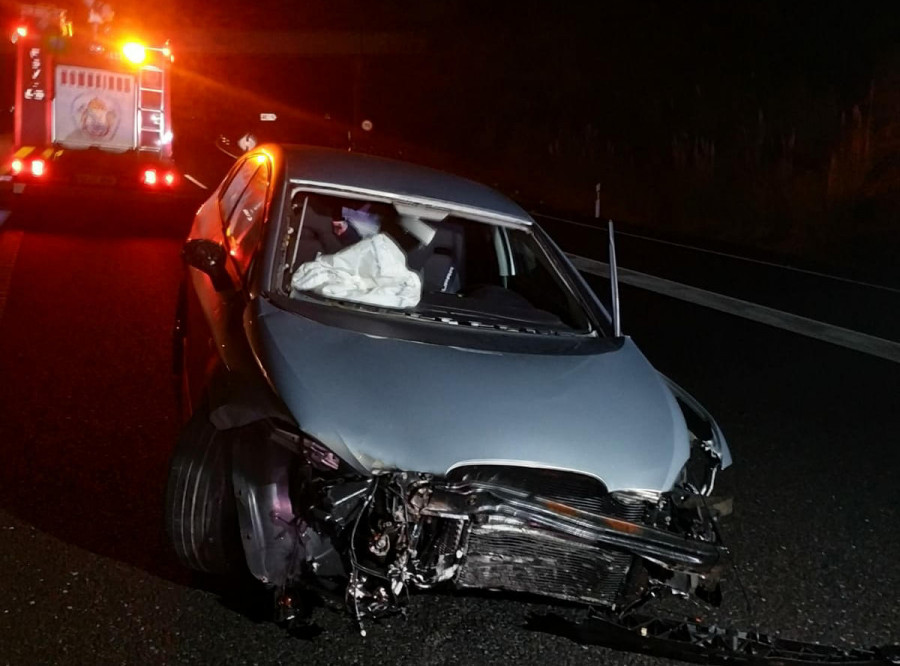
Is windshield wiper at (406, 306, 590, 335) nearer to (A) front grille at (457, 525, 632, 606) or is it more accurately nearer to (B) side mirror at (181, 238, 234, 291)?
(B) side mirror at (181, 238, 234, 291)

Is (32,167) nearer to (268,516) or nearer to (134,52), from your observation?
(134,52)

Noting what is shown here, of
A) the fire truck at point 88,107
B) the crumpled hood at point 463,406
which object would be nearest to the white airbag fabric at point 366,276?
the crumpled hood at point 463,406

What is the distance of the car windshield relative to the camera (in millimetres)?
5113

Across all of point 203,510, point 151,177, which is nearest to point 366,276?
point 203,510

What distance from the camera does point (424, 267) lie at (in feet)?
19.1

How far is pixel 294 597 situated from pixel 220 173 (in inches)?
728

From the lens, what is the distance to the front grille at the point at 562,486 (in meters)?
3.99

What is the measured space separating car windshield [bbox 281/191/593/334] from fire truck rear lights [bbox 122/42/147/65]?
9082 mm

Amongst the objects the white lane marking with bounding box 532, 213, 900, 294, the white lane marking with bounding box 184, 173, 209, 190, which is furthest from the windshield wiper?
the white lane marking with bounding box 184, 173, 209, 190

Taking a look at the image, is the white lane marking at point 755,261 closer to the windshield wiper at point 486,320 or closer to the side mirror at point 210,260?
the windshield wiper at point 486,320

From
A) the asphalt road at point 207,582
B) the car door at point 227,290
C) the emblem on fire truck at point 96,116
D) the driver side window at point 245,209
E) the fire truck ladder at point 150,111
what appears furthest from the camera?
the fire truck ladder at point 150,111

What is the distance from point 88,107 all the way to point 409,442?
36.2ft

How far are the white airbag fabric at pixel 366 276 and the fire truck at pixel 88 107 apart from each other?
29.7 feet

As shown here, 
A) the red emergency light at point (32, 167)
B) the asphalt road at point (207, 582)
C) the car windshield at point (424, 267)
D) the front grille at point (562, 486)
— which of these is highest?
the car windshield at point (424, 267)
